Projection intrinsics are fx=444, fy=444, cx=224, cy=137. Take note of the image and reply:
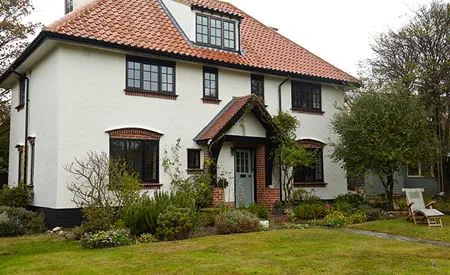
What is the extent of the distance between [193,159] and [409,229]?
793 cm

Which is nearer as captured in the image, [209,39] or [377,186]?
[209,39]

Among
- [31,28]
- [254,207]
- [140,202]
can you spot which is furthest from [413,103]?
[31,28]

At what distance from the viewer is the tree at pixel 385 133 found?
55.3 ft

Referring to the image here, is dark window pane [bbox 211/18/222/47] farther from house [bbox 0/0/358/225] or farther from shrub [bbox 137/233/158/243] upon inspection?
shrub [bbox 137/233/158/243]

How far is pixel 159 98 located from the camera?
1639 centimetres

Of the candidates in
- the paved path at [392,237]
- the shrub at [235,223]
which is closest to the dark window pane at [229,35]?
the shrub at [235,223]

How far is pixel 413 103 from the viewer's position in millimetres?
17125

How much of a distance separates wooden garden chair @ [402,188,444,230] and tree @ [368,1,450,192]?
149 inches

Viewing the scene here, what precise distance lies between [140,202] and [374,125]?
962cm

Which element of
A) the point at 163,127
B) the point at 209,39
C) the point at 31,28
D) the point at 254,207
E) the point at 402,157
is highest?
the point at 31,28

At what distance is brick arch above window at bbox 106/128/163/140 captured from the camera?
50.5 ft

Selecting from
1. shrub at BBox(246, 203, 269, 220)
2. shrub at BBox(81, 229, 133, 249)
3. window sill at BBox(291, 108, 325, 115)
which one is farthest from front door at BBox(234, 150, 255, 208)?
shrub at BBox(81, 229, 133, 249)

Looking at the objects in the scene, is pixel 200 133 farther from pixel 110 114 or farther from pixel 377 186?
pixel 377 186

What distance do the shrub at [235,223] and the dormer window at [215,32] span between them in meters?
8.17
